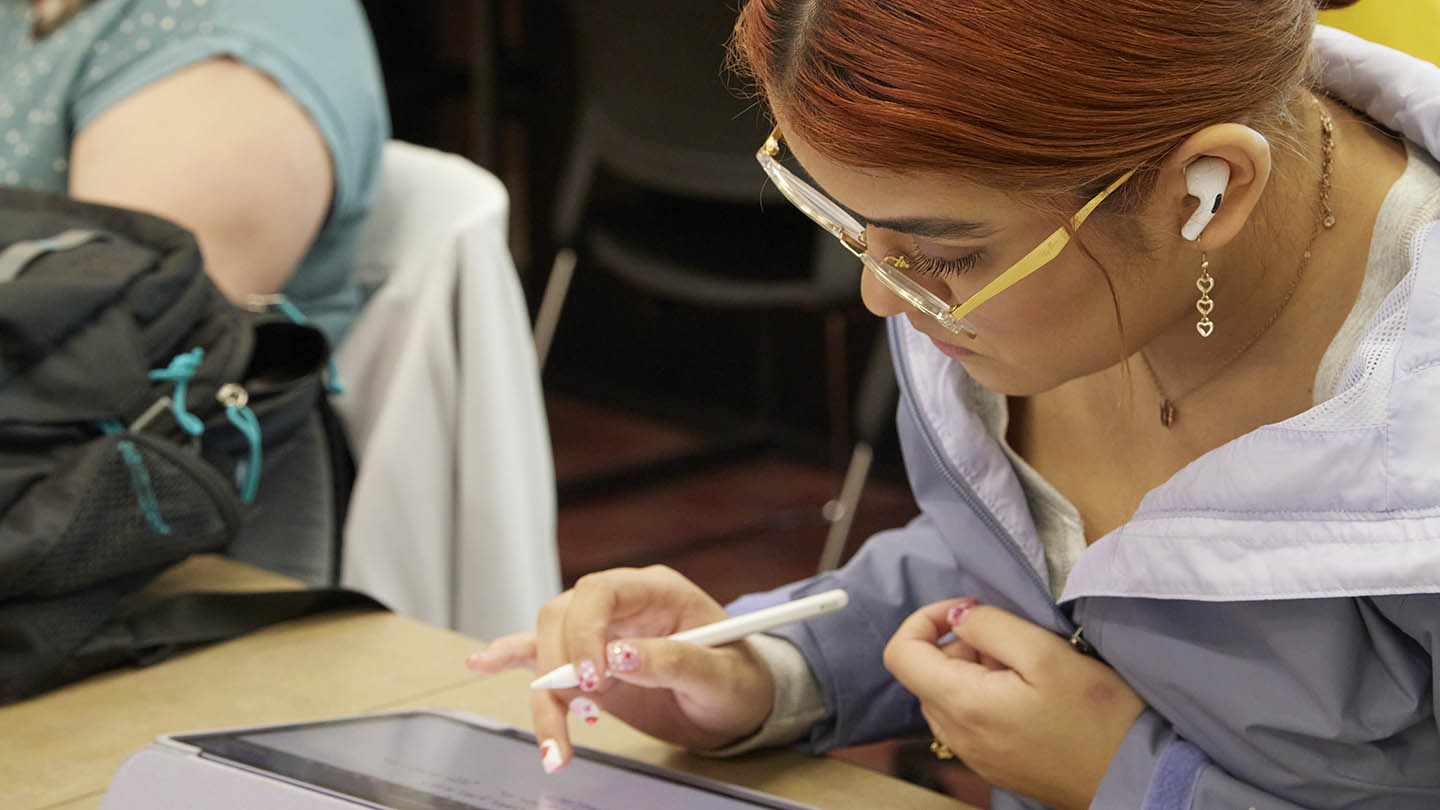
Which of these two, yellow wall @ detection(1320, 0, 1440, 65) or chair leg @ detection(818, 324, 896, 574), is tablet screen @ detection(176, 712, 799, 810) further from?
chair leg @ detection(818, 324, 896, 574)

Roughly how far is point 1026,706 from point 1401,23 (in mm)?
428

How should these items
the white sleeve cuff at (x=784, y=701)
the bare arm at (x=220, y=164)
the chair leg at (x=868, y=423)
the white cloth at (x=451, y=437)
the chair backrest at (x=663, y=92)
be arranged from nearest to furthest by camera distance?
1. the white sleeve cuff at (x=784, y=701)
2. the bare arm at (x=220, y=164)
3. the white cloth at (x=451, y=437)
4. the chair leg at (x=868, y=423)
5. the chair backrest at (x=663, y=92)

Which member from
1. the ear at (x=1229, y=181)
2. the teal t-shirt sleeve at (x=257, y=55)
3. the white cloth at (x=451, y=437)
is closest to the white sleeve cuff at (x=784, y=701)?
the ear at (x=1229, y=181)

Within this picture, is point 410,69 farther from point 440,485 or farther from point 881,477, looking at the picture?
point 440,485

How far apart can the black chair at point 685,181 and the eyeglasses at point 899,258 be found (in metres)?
1.43

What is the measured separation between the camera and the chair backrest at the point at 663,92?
92.0 inches

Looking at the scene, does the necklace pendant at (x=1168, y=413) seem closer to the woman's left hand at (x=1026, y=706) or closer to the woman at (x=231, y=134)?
the woman's left hand at (x=1026, y=706)

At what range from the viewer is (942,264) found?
2.36 feet

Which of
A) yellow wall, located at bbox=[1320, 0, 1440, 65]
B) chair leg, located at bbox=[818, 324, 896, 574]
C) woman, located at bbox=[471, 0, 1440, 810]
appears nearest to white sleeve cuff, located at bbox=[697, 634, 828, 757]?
woman, located at bbox=[471, 0, 1440, 810]

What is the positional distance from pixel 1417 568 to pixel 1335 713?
0.29ft

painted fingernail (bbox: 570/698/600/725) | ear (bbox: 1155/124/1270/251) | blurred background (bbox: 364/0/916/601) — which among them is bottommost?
blurred background (bbox: 364/0/916/601)

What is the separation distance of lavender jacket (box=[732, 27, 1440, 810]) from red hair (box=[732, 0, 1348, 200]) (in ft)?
0.42

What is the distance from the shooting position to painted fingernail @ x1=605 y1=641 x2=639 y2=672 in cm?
77

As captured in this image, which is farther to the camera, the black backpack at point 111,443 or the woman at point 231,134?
the woman at point 231,134
